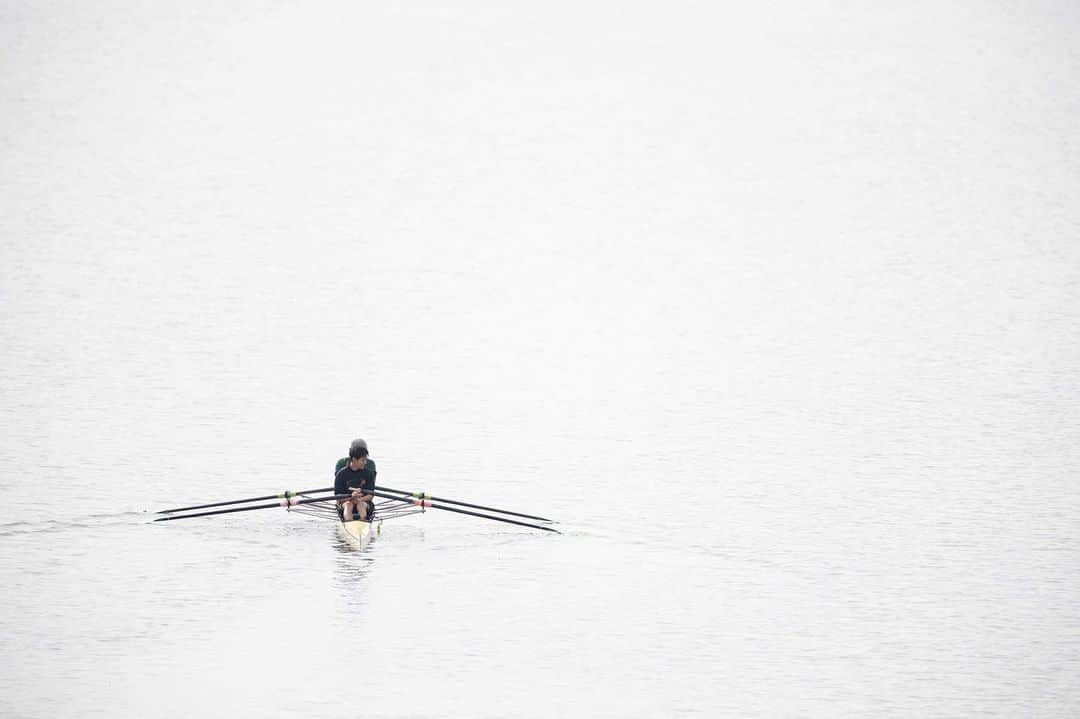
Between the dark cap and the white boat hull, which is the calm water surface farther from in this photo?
the dark cap

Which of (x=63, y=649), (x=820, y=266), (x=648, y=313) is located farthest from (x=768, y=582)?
(x=820, y=266)

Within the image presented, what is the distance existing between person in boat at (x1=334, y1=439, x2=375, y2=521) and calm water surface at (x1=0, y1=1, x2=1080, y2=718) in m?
0.54

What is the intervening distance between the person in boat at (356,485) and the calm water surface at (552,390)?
0.54 meters

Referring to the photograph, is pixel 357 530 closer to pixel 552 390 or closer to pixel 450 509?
pixel 450 509

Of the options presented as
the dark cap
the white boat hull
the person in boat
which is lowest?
the white boat hull

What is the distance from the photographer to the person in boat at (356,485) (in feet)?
61.4

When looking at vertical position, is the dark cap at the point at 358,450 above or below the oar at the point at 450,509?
above

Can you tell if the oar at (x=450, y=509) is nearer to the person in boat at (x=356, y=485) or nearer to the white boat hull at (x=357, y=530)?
the person in boat at (x=356, y=485)

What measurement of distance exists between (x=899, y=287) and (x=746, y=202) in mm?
26248

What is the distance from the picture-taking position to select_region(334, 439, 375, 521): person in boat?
61.4 ft

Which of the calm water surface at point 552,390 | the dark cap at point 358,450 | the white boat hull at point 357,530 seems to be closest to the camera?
the calm water surface at point 552,390

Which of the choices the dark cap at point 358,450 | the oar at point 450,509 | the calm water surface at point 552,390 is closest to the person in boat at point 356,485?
the dark cap at point 358,450

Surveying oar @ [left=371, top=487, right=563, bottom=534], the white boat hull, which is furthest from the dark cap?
the white boat hull

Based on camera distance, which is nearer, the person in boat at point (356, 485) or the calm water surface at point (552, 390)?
the calm water surface at point (552, 390)
